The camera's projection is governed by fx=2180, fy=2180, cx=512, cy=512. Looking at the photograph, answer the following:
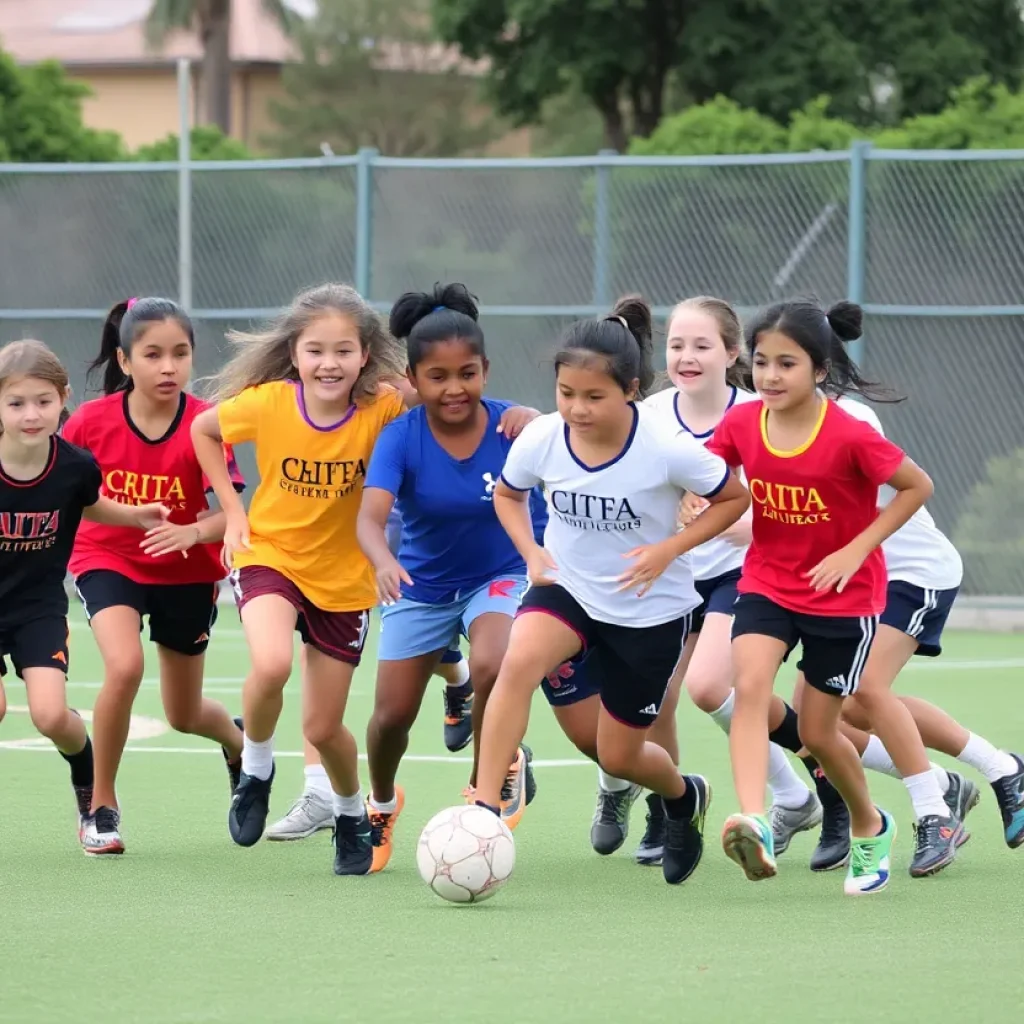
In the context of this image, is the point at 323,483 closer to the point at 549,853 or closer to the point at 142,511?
the point at 142,511

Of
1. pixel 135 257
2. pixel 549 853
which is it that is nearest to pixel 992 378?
pixel 135 257

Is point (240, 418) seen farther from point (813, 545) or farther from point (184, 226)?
Answer: point (184, 226)

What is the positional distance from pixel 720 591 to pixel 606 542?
99cm

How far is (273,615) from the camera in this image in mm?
6809

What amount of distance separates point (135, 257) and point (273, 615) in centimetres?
1074

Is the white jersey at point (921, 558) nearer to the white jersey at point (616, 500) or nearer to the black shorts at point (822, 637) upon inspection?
the black shorts at point (822, 637)

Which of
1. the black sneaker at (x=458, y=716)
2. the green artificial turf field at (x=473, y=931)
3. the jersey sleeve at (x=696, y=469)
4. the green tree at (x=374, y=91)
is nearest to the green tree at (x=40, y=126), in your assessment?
the black sneaker at (x=458, y=716)

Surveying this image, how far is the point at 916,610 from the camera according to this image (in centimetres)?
719

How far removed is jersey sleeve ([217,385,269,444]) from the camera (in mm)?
7023

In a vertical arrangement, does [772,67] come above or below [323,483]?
A: above

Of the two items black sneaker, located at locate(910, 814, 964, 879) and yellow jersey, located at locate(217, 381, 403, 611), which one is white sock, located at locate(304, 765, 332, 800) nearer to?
yellow jersey, located at locate(217, 381, 403, 611)

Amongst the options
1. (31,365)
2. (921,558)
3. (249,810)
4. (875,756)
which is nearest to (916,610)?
(921,558)

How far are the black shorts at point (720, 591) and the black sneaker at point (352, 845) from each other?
4.26ft

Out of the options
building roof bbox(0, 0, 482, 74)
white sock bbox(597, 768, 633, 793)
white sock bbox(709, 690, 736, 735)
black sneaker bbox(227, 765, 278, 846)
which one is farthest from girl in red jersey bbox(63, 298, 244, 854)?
building roof bbox(0, 0, 482, 74)
